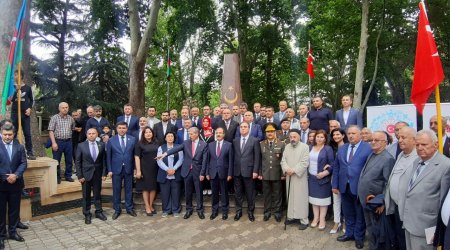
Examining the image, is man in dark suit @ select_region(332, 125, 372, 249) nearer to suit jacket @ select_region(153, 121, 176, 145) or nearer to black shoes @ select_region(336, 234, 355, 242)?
black shoes @ select_region(336, 234, 355, 242)

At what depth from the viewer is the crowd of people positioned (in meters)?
4.38

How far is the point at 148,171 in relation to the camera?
6.46 m

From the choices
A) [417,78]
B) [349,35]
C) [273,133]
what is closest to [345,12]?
[349,35]

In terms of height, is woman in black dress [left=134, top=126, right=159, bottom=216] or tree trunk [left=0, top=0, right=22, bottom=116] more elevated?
tree trunk [left=0, top=0, right=22, bottom=116]

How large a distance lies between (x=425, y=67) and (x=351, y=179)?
1.78 metres

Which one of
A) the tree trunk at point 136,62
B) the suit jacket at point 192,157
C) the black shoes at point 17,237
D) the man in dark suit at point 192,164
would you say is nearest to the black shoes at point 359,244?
the man in dark suit at point 192,164

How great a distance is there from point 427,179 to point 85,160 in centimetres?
540

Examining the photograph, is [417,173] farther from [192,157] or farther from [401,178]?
[192,157]

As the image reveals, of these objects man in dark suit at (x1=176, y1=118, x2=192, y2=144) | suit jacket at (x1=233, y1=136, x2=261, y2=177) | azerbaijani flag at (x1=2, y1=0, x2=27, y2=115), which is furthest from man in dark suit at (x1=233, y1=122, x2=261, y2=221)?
azerbaijani flag at (x1=2, y1=0, x2=27, y2=115)

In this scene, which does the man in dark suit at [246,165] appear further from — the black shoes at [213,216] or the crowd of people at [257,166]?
the black shoes at [213,216]

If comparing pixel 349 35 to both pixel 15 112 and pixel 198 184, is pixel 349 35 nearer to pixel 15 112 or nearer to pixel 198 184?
pixel 198 184

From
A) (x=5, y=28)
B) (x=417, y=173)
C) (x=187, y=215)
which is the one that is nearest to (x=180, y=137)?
(x=187, y=215)

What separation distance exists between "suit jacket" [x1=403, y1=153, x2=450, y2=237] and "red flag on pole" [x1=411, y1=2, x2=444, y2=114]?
997 millimetres

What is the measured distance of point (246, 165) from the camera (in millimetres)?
5945
